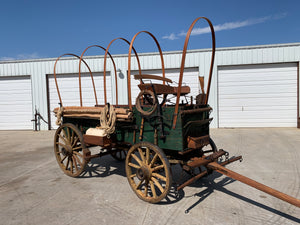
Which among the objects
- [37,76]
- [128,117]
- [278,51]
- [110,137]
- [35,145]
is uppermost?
[278,51]

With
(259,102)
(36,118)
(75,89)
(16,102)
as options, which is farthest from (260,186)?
(16,102)

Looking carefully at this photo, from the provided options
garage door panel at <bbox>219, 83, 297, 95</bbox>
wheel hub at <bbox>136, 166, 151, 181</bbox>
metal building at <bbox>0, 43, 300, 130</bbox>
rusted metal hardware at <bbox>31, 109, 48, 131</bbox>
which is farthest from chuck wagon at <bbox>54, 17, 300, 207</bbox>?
rusted metal hardware at <bbox>31, 109, 48, 131</bbox>

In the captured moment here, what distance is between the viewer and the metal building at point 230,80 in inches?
408

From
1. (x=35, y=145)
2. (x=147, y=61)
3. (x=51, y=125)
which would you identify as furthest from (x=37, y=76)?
(x=147, y=61)

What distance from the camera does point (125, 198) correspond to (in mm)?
3338

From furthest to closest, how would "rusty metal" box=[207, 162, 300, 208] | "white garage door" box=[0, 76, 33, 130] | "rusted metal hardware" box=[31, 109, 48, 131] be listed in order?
"white garage door" box=[0, 76, 33, 130]
"rusted metal hardware" box=[31, 109, 48, 131]
"rusty metal" box=[207, 162, 300, 208]

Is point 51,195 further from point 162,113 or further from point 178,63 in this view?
point 178,63

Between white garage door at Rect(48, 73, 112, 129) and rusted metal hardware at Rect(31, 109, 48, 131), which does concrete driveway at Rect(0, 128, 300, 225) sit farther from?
rusted metal hardware at Rect(31, 109, 48, 131)

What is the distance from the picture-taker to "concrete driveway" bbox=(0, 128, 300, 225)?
9.06 feet

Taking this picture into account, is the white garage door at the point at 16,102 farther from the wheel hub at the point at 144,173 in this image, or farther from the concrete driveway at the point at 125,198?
the wheel hub at the point at 144,173

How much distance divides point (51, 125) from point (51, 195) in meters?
9.41

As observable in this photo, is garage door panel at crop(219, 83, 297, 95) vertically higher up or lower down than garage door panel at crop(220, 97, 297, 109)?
higher up

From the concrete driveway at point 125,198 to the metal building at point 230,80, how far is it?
555 centimetres

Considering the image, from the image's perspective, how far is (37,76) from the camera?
11.8m
